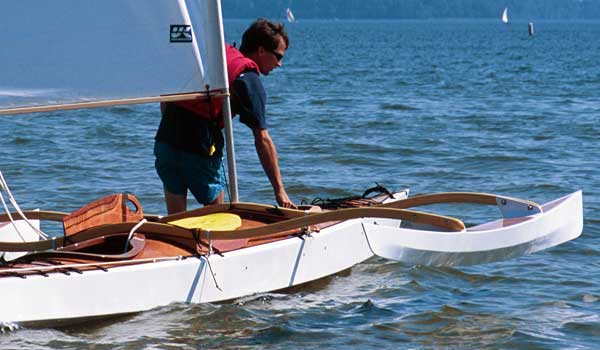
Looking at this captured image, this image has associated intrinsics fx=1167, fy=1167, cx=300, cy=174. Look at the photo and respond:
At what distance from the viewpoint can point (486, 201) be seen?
297 inches

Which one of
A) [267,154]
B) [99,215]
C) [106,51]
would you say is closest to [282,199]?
[267,154]

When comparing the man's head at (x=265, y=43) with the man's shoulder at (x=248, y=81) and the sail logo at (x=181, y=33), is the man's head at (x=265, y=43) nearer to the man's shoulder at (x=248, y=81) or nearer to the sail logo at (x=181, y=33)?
the man's shoulder at (x=248, y=81)

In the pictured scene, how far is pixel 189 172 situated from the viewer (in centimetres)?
712

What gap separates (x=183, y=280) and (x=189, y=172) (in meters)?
0.91

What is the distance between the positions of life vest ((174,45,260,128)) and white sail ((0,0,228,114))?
9.9 inches

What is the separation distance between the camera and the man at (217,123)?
23.0 feet

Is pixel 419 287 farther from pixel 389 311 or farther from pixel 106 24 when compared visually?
pixel 106 24

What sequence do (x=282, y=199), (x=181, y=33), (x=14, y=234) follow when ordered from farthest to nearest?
(x=14, y=234), (x=282, y=199), (x=181, y=33)

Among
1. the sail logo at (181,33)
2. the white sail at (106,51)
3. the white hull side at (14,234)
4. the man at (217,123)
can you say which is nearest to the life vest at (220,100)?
the man at (217,123)

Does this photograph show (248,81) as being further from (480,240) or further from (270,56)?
(480,240)

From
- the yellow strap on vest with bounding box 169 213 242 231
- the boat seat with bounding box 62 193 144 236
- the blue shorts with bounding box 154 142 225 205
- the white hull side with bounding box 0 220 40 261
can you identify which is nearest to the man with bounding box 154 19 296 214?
the blue shorts with bounding box 154 142 225 205

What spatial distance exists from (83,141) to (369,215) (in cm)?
1008

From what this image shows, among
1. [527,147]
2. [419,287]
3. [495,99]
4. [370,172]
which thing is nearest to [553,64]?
[495,99]

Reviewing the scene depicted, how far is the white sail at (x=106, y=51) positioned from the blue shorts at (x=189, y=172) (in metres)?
0.54
